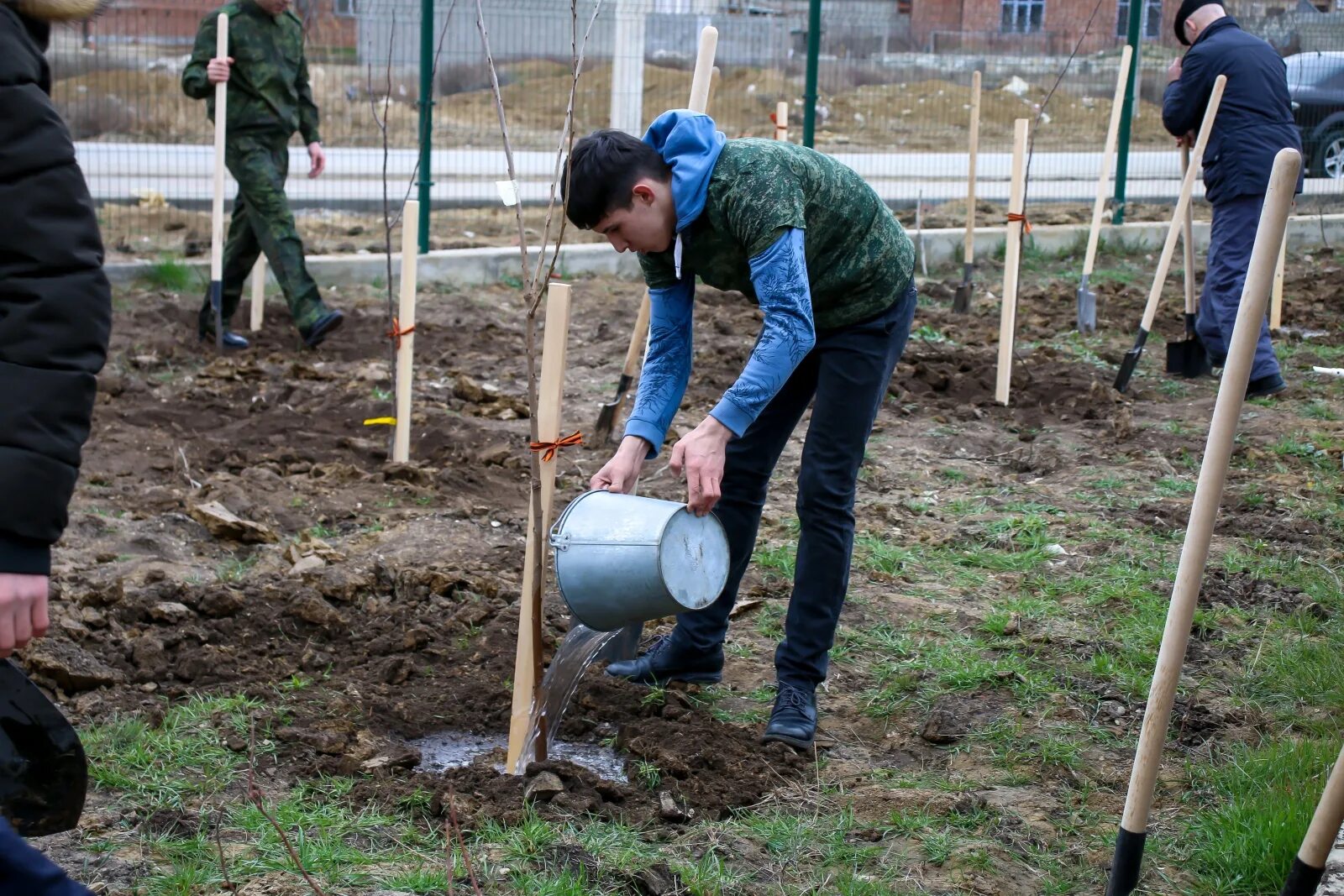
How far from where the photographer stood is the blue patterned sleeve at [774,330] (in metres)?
2.84

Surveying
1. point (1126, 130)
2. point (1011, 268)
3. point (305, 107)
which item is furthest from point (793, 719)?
point (1126, 130)

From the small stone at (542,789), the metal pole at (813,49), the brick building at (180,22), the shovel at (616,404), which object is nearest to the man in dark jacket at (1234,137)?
the shovel at (616,404)

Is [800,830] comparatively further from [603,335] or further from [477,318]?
[477,318]

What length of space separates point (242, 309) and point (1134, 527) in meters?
5.53

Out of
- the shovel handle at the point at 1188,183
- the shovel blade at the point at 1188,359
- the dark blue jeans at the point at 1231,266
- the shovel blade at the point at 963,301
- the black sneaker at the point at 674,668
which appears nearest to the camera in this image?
the black sneaker at the point at 674,668

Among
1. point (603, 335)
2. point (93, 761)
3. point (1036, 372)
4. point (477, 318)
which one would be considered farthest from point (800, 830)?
point (477, 318)

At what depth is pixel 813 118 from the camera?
31.8 feet

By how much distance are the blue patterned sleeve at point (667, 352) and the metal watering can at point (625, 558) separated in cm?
37

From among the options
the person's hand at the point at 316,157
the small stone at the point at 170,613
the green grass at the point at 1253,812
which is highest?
the person's hand at the point at 316,157

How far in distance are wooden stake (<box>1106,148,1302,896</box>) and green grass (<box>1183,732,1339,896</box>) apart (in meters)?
0.51

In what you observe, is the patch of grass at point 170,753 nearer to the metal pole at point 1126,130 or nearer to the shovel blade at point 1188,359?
the shovel blade at point 1188,359

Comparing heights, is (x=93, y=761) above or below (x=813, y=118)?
below

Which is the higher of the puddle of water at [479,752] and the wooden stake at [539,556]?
the wooden stake at [539,556]

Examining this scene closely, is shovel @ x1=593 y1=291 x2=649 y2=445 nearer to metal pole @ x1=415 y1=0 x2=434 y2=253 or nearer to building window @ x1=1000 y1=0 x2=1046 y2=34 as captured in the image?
metal pole @ x1=415 y1=0 x2=434 y2=253
